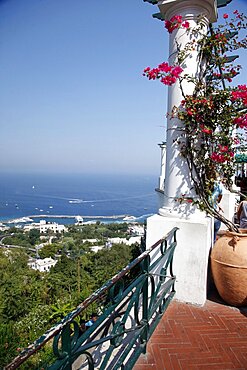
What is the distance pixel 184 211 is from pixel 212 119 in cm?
114

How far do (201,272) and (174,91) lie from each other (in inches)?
87.3

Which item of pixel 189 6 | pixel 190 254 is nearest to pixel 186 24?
pixel 189 6

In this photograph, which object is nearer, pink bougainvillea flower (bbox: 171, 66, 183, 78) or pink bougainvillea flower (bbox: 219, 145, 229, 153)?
pink bougainvillea flower (bbox: 171, 66, 183, 78)

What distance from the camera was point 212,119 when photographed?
9.39ft

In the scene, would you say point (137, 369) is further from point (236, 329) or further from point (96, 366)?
point (236, 329)

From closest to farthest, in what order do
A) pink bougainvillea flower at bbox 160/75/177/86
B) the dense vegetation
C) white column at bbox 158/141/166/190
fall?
pink bougainvillea flower at bbox 160/75/177/86
white column at bbox 158/141/166/190
the dense vegetation

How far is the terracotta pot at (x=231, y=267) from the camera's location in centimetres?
279

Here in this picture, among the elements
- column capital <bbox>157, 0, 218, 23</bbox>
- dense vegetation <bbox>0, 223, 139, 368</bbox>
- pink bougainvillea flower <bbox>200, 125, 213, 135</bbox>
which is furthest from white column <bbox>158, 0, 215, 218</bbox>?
dense vegetation <bbox>0, 223, 139, 368</bbox>

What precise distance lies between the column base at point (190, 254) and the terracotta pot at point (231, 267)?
0.14m

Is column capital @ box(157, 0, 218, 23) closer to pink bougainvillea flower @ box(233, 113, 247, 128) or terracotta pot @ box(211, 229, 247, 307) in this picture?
pink bougainvillea flower @ box(233, 113, 247, 128)

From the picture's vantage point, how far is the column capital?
115 inches

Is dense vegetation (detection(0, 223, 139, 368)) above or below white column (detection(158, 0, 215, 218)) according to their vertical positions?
below

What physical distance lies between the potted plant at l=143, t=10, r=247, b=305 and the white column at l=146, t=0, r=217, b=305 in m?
0.08

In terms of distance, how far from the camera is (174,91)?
3.10 meters
